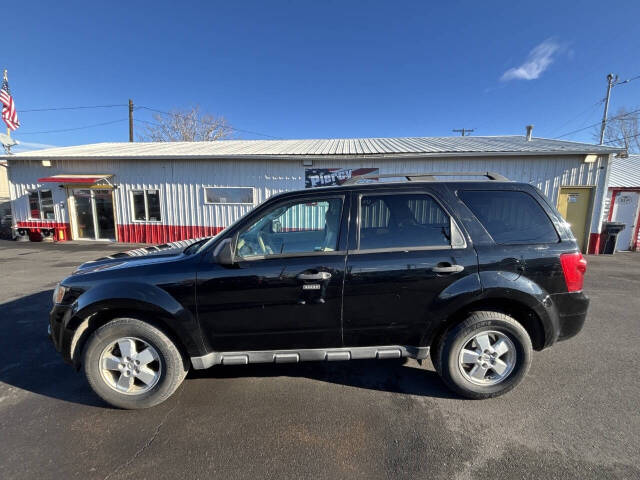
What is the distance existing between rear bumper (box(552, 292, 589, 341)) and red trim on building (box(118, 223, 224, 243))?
10667mm

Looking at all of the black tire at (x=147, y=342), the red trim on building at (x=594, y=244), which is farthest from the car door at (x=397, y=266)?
the red trim on building at (x=594, y=244)

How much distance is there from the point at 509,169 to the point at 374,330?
9815 mm

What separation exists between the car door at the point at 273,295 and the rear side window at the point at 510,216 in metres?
1.23

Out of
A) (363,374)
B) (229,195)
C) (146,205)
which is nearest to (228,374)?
(363,374)

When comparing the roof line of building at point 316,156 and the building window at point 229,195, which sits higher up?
the roof line of building at point 316,156

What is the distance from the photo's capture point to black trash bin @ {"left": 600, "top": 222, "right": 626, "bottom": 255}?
917 cm

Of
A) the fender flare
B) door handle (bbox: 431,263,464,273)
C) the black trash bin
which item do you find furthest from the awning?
the black trash bin

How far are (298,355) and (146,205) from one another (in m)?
11.7

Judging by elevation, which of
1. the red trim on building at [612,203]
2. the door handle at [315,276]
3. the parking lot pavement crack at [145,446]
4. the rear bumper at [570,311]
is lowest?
the parking lot pavement crack at [145,446]

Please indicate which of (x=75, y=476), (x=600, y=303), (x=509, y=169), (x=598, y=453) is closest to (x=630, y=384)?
(x=598, y=453)

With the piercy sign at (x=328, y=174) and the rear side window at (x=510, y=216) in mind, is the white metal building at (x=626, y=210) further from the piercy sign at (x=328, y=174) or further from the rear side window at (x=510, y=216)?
the rear side window at (x=510, y=216)

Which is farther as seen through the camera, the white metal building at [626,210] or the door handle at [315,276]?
the white metal building at [626,210]

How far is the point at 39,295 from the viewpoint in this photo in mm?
5125

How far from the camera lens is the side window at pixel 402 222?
2379 mm
